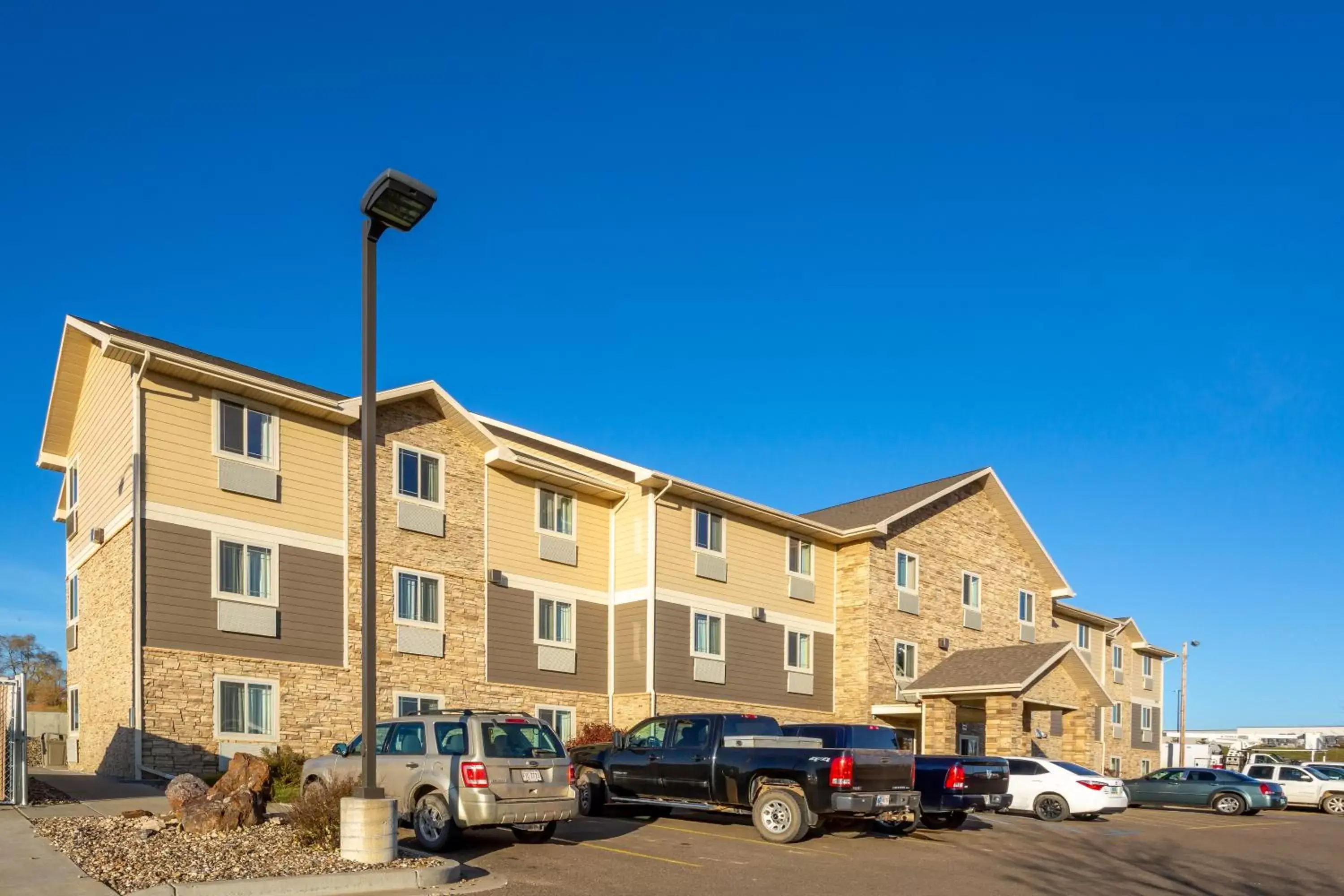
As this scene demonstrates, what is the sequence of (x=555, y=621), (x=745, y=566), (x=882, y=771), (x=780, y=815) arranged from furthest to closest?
(x=745, y=566) → (x=555, y=621) → (x=882, y=771) → (x=780, y=815)

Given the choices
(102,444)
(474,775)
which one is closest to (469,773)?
(474,775)

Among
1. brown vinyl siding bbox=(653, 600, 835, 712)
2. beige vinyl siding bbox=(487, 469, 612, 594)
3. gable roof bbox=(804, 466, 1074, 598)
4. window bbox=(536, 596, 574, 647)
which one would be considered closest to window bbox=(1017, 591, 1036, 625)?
gable roof bbox=(804, 466, 1074, 598)

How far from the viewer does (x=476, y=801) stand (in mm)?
13617

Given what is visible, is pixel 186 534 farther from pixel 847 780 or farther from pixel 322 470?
pixel 847 780

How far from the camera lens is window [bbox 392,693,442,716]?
81.7ft

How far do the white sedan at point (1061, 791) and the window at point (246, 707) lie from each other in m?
14.6

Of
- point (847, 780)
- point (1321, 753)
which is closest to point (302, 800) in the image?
point (847, 780)

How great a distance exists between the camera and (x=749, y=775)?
17.0 m

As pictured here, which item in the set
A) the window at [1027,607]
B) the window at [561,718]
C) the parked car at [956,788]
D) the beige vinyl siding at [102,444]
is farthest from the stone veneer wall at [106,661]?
the window at [1027,607]

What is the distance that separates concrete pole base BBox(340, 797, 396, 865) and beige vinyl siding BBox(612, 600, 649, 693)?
1720 cm

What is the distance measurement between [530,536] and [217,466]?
8188 millimetres

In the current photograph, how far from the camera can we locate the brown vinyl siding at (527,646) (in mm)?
27156

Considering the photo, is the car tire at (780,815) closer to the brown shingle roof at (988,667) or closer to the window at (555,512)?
the window at (555,512)

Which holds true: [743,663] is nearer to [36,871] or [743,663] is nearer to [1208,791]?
[1208,791]
